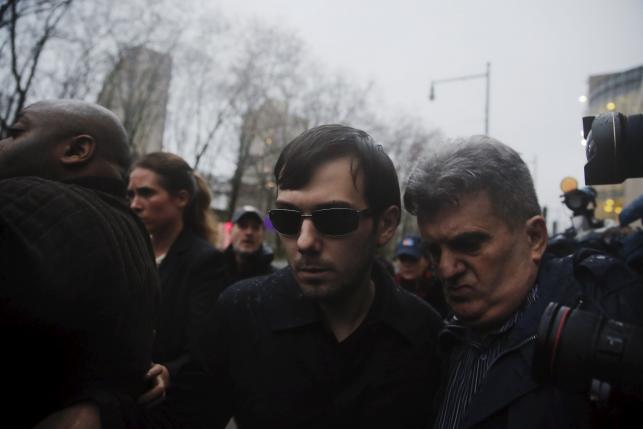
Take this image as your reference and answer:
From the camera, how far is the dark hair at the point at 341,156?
1.96 metres

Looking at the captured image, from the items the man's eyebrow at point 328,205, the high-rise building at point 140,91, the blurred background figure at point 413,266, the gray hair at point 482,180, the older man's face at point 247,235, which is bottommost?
the blurred background figure at point 413,266

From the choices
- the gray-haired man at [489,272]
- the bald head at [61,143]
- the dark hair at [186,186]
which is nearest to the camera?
the gray-haired man at [489,272]

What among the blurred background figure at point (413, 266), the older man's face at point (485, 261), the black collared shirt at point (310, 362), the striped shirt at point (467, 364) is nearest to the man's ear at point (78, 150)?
the black collared shirt at point (310, 362)

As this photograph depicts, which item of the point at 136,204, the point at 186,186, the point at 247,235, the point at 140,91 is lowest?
the point at 247,235

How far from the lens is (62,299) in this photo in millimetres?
1267

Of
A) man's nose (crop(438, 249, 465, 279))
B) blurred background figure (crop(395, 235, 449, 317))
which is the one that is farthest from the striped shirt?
blurred background figure (crop(395, 235, 449, 317))

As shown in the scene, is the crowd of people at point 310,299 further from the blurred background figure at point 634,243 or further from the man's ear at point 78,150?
the blurred background figure at point 634,243

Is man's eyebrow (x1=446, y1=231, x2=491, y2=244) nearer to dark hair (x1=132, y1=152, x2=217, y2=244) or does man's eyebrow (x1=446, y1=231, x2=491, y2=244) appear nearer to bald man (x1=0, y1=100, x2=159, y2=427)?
bald man (x1=0, y1=100, x2=159, y2=427)

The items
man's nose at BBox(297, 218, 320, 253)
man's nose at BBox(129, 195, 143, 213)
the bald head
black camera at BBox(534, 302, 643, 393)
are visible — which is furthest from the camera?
man's nose at BBox(129, 195, 143, 213)

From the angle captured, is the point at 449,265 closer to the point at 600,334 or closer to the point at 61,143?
the point at 600,334

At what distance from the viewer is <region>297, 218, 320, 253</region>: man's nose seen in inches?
73.7

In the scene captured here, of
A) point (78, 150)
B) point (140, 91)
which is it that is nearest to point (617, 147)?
point (78, 150)

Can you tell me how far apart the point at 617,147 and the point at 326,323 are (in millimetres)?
1257

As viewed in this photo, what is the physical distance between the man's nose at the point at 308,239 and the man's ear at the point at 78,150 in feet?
2.78
